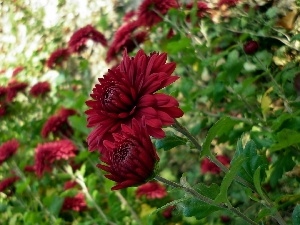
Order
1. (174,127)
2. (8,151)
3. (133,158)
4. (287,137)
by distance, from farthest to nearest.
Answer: (8,151), (287,137), (174,127), (133,158)

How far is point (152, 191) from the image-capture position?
2145 millimetres

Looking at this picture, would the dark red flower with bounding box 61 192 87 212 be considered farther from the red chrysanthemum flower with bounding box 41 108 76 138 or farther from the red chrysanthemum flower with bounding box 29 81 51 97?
the red chrysanthemum flower with bounding box 29 81 51 97

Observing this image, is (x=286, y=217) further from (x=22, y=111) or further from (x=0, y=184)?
(x=22, y=111)

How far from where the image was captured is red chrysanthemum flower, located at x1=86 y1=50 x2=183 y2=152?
797 millimetres

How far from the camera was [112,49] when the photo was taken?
2.14m

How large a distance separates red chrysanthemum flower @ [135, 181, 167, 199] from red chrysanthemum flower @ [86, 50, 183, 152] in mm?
1288

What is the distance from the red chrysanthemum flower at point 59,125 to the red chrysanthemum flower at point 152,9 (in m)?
0.51

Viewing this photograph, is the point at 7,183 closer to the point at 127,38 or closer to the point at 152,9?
the point at 127,38

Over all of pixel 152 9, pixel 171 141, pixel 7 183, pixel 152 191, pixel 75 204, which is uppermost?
pixel 171 141

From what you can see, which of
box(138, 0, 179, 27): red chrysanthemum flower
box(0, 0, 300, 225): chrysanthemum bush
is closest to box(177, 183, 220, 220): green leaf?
box(0, 0, 300, 225): chrysanthemum bush

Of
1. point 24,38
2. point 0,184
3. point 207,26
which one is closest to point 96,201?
point 0,184

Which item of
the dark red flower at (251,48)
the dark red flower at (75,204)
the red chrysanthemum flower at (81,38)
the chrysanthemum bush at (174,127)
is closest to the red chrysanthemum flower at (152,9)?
the chrysanthemum bush at (174,127)

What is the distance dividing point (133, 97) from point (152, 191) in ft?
→ 4.48

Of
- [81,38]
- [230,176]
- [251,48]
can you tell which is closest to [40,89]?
[81,38]
